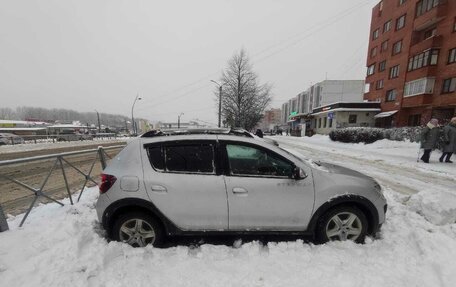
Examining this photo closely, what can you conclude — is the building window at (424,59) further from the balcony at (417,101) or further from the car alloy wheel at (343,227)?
the car alloy wheel at (343,227)

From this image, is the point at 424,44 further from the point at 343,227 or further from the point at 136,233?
the point at 136,233

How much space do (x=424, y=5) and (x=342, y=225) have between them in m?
33.1

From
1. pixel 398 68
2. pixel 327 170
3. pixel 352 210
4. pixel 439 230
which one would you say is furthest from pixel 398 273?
pixel 398 68

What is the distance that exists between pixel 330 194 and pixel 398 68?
33568mm

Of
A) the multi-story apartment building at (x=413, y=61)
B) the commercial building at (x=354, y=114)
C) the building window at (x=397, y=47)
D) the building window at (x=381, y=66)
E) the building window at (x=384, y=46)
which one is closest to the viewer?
the multi-story apartment building at (x=413, y=61)

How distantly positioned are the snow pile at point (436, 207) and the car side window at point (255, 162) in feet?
9.20

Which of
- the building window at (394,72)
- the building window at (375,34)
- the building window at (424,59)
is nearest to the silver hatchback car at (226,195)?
the building window at (424,59)

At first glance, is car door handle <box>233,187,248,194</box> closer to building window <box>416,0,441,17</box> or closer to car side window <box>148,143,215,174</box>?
car side window <box>148,143,215,174</box>

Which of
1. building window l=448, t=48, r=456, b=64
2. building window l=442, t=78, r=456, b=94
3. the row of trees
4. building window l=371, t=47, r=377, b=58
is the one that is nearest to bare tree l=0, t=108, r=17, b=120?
the row of trees

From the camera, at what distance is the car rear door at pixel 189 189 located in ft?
9.96

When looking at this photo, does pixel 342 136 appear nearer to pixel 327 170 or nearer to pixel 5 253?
pixel 327 170

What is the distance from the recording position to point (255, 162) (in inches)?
127

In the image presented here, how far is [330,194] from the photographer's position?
310 centimetres

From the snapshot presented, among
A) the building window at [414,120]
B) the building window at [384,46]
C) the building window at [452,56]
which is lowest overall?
the building window at [414,120]
